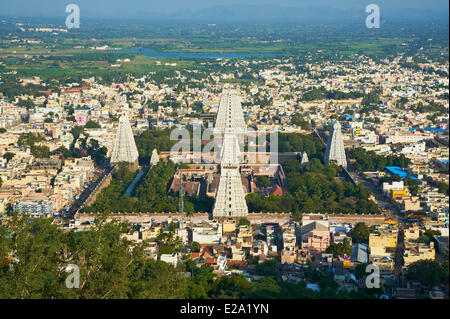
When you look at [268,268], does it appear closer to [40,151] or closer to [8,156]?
[8,156]

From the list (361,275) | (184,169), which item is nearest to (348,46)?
(184,169)

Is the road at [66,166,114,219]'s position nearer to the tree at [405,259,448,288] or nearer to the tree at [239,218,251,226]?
the tree at [239,218,251,226]

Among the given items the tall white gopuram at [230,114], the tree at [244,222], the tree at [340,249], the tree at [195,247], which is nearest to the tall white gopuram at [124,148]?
the tall white gopuram at [230,114]

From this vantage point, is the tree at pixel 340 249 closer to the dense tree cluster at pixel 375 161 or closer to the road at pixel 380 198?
the road at pixel 380 198

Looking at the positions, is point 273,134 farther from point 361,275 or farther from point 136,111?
point 361,275

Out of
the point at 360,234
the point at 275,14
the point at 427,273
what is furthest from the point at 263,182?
the point at 275,14

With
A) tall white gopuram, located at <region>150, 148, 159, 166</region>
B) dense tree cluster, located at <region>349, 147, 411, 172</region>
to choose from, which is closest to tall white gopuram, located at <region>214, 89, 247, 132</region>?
tall white gopuram, located at <region>150, 148, 159, 166</region>
